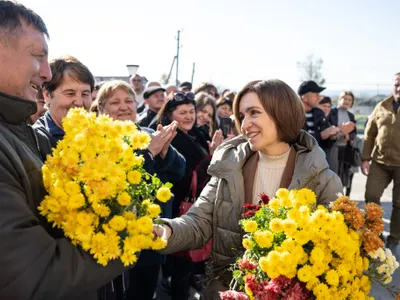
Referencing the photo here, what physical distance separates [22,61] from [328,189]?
1.67 m

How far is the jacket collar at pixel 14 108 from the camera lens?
139 centimetres

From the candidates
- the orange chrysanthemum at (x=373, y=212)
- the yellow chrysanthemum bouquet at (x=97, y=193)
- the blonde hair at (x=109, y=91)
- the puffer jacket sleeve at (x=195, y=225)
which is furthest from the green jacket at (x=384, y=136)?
the yellow chrysanthemum bouquet at (x=97, y=193)

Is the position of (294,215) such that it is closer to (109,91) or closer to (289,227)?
(289,227)

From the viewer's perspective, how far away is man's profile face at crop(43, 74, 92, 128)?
109 inches

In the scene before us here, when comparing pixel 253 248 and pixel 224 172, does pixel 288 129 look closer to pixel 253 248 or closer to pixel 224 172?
pixel 224 172

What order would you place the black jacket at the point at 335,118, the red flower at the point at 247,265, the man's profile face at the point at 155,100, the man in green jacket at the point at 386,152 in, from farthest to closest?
the black jacket at the point at 335,118, the man's profile face at the point at 155,100, the man in green jacket at the point at 386,152, the red flower at the point at 247,265

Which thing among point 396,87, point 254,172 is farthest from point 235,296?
point 396,87

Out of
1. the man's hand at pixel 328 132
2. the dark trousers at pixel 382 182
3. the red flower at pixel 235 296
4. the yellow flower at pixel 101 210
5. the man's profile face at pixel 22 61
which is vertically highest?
the man's profile face at pixel 22 61

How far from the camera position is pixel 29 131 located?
1.58m

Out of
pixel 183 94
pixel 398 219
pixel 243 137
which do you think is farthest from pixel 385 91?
pixel 243 137

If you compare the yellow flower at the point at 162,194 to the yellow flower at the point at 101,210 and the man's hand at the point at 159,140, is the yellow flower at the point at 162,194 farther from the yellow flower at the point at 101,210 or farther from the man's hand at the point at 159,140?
the man's hand at the point at 159,140

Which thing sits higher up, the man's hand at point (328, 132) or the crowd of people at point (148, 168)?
the crowd of people at point (148, 168)

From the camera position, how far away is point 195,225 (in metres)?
2.38

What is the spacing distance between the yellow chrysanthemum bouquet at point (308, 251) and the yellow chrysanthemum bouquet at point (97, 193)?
0.52m
